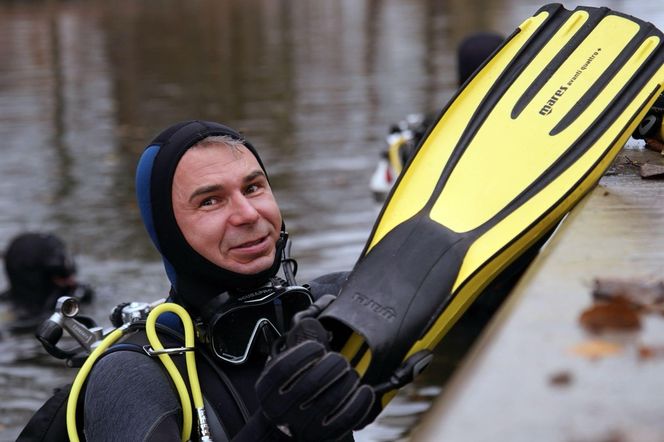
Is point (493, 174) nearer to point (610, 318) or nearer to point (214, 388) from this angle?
point (214, 388)

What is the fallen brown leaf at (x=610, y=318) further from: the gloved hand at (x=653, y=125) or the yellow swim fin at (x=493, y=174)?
the gloved hand at (x=653, y=125)

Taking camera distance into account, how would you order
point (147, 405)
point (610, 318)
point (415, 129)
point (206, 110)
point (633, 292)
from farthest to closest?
point (206, 110), point (415, 129), point (147, 405), point (633, 292), point (610, 318)

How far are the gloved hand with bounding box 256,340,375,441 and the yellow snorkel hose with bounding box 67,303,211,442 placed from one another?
0.37 metres

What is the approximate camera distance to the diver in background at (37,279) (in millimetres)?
7125

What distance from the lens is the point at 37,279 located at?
7.20 metres

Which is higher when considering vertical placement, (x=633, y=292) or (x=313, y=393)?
(x=633, y=292)

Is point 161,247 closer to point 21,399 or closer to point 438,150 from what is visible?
point 438,150

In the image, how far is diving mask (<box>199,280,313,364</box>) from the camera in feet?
8.42

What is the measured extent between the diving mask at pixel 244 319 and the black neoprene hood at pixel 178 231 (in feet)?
0.13

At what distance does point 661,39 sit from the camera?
274 centimetres

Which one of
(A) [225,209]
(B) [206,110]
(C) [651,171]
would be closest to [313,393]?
(A) [225,209]

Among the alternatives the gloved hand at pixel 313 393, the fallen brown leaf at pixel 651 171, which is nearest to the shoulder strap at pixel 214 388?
the gloved hand at pixel 313 393

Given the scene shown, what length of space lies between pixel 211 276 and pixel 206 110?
Answer: 11.2 meters

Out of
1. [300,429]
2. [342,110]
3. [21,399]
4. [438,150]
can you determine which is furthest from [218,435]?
[342,110]
